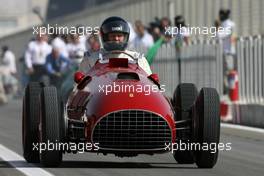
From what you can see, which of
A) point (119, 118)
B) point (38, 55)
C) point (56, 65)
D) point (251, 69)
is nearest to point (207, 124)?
point (119, 118)

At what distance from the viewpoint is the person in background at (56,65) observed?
29716 mm

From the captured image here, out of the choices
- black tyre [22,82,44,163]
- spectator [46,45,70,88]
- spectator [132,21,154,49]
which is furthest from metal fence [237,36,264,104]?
black tyre [22,82,44,163]

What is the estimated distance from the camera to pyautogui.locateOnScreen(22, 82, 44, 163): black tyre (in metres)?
12.9

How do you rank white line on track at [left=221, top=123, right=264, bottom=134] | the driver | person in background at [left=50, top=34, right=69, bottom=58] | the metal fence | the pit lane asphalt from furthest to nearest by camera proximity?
person in background at [left=50, top=34, right=69, bottom=58]
the metal fence
white line on track at [left=221, top=123, right=264, bottom=134]
the driver
the pit lane asphalt

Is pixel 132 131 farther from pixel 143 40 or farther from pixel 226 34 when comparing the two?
pixel 143 40

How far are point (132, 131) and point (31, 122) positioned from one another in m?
1.64

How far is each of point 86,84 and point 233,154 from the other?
2921 millimetres

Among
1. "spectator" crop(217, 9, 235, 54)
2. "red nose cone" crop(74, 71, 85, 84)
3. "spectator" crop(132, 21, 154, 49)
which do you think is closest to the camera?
"red nose cone" crop(74, 71, 85, 84)

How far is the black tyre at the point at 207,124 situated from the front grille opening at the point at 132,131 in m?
0.43

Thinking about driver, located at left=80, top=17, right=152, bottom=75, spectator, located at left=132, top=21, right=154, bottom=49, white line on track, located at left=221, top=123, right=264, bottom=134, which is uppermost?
spectator, located at left=132, top=21, right=154, bottom=49

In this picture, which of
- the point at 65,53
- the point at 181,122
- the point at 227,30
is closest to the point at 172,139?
the point at 181,122

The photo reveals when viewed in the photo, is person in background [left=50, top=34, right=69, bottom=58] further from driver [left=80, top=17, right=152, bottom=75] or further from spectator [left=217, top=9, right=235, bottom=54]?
driver [left=80, top=17, right=152, bottom=75]

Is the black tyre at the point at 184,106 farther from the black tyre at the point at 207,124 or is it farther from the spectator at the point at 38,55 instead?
the spectator at the point at 38,55

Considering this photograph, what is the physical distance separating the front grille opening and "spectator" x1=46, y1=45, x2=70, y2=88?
17425 millimetres
